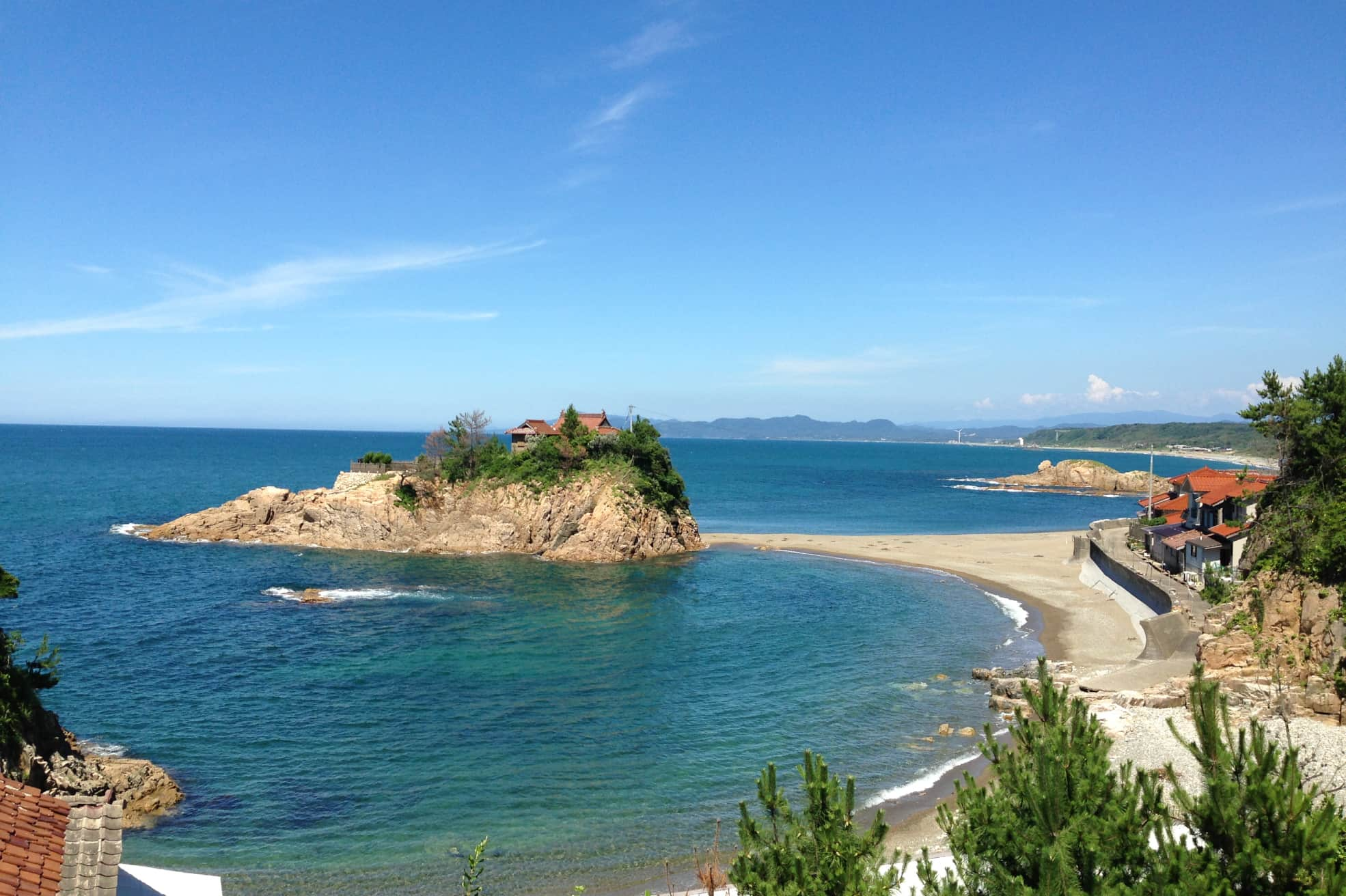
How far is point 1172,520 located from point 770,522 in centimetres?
4261

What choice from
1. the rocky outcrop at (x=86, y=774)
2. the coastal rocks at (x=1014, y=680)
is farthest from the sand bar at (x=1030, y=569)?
the rocky outcrop at (x=86, y=774)

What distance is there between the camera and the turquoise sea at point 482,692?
22.8 m

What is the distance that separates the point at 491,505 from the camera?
7106 cm

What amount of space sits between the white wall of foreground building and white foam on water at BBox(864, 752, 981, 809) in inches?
678

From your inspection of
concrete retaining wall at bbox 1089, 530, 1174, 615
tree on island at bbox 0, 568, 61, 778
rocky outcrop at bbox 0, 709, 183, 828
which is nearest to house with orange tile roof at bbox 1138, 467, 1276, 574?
concrete retaining wall at bbox 1089, 530, 1174, 615

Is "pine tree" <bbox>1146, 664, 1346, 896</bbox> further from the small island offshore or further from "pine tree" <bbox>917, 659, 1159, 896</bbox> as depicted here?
the small island offshore

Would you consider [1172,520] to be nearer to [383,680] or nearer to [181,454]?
[383,680]

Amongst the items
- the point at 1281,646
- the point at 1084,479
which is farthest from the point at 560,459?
the point at 1084,479

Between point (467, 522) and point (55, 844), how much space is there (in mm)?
62265

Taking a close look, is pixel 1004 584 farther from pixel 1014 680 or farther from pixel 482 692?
pixel 482 692

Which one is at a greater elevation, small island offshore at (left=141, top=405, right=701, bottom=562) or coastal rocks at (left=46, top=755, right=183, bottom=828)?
small island offshore at (left=141, top=405, right=701, bottom=562)

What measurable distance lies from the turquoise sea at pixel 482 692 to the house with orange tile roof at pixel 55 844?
1215 cm

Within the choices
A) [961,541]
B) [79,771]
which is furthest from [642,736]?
[961,541]

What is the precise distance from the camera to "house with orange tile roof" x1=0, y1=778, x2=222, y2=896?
8805mm
